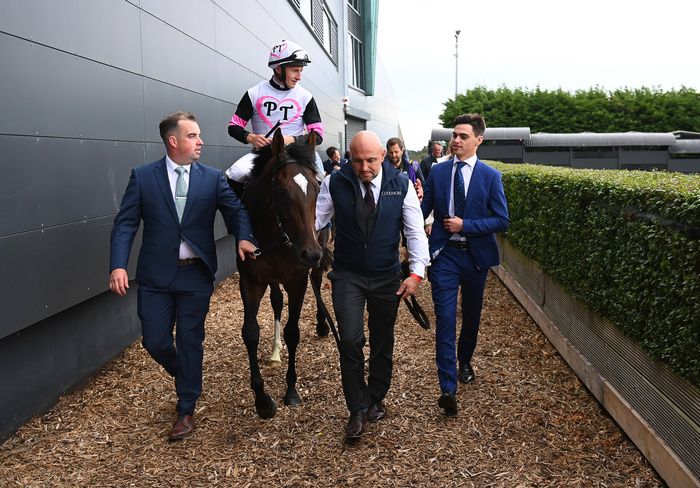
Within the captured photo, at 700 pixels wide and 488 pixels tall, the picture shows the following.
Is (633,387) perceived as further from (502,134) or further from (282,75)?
(502,134)

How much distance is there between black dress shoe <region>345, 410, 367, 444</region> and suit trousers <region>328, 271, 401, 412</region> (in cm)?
5

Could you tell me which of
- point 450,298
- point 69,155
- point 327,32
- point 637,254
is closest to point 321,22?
point 327,32

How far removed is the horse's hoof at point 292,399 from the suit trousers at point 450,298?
116 centimetres

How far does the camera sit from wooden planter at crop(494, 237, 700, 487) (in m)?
3.74

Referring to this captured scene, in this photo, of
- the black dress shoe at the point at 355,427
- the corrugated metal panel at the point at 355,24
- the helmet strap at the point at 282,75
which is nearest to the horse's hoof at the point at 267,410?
the black dress shoe at the point at 355,427

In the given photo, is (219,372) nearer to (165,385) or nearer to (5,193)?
(165,385)

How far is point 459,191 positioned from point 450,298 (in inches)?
33.5

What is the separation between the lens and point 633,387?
14.9 ft

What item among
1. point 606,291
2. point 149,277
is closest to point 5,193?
point 149,277

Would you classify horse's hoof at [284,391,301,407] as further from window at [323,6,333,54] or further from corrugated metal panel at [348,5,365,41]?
corrugated metal panel at [348,5,365,41]

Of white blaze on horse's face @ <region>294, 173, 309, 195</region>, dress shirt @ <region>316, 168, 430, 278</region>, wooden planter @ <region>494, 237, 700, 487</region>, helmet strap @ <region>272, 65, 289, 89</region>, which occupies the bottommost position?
wooden planter @ <region>494, 237, 700, 487</region>

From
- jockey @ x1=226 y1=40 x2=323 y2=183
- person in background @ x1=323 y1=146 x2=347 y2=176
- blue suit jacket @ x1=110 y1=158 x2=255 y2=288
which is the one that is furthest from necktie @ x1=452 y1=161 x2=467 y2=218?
person in background @ x1=323 y1=146 x2=347 y2=176

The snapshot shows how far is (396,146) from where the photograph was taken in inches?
367

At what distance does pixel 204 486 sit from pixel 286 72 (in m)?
3.44
